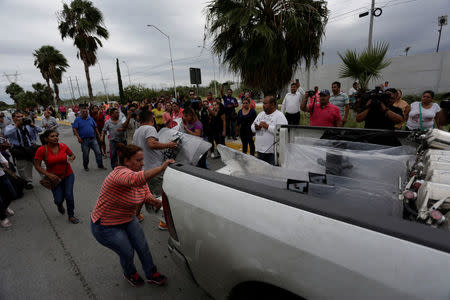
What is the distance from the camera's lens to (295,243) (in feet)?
3.26

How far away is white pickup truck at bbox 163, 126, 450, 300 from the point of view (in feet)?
2.61

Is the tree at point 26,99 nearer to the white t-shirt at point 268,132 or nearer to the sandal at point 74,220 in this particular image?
the sandal at point 74,220

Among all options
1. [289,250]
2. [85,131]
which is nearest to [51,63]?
[85,131]

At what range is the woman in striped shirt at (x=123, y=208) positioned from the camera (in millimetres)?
1857

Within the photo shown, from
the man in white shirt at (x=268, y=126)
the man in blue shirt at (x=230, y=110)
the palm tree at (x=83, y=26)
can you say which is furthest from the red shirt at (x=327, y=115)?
the palm tree at (x=83, y=26)

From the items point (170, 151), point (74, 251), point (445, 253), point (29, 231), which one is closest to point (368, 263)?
point (445, 253)

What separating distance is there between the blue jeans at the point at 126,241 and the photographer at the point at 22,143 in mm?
4298

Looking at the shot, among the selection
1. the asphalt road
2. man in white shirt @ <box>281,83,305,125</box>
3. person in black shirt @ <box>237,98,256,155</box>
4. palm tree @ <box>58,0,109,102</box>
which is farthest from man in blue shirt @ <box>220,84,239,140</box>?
palm tree @ <box>58,0,109,102</box>

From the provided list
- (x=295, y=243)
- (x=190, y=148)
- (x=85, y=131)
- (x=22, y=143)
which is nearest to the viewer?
(x=295, y=243)

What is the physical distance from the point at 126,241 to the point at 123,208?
31 centimetres

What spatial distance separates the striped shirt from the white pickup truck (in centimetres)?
51

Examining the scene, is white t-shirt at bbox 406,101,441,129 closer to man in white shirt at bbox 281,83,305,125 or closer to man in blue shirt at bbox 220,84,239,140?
man in white shirt at bbox 281,83,305,125

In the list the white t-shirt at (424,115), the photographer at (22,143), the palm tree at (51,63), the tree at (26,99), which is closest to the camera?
the white t-shirt at (424,115)

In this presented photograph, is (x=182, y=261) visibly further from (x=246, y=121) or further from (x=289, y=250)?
(x=246, y=121)
